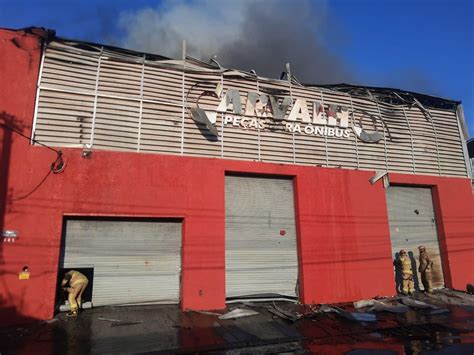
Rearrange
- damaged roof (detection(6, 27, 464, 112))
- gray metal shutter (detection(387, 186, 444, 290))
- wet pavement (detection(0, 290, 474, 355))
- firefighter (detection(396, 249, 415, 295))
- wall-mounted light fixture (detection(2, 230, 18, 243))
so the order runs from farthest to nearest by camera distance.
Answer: gray metal shutter (detection(387, 186, 444, 290)) → firefighter (detection(396, 249, 415, 295)) → damaged roof (detection(6, 27, 464, 112)) → wall-mounted light fixture (detection(2, 230, 18, 243)) → wet pavement (detection(0, 290, 474, 355))

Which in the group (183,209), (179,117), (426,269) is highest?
(179,117)

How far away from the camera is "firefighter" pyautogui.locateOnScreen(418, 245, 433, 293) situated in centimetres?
1366

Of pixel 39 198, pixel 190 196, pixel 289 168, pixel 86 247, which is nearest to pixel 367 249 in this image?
pixel 289 168

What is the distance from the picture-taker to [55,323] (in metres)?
9.39

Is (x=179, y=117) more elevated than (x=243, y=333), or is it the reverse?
(x=179, y=117)

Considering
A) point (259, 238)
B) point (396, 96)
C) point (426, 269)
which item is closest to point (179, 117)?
point (259, 238)

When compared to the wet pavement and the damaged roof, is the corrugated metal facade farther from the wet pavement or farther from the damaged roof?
the wet pavement

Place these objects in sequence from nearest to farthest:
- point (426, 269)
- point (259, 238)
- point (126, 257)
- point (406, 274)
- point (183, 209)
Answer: point (126, 257) < point (183, 209) < point (259, 238) < point (406, 274) < point (426, 269)

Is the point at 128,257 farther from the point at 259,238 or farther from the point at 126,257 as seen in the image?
the point at 259,238

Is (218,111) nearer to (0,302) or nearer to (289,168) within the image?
(289,168)

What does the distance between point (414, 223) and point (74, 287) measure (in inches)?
Result: 466

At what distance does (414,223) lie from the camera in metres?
14.6

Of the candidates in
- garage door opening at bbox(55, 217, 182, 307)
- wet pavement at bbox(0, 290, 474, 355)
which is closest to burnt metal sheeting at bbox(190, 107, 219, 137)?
garage door opening at bbox(55, 217, 182, 307)

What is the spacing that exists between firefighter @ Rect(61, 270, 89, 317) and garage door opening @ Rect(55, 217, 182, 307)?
1.09 ft
